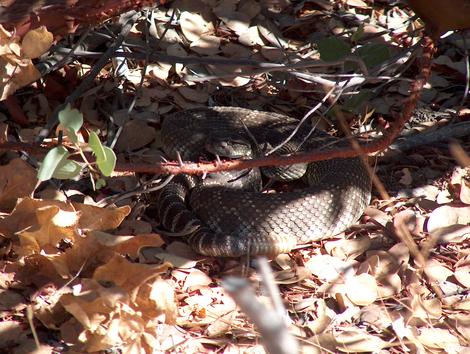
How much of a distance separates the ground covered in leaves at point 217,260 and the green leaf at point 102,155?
117 millimetres

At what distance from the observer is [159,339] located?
3648 millimetres

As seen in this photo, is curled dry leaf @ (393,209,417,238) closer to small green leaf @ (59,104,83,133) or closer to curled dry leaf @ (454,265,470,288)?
curled dry leaf @ (454,265,470,288)

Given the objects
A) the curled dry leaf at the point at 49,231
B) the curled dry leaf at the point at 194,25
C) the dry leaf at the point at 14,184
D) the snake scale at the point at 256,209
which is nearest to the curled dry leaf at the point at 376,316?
the snake scale at the point at 256,209

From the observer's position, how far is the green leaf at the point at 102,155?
325 cm

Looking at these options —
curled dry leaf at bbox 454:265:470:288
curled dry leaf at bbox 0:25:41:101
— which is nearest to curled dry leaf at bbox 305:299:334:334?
curled dry leaf at bbox 454:265:470:288

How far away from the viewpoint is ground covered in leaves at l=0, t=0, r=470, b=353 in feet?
11.9

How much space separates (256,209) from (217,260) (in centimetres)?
53

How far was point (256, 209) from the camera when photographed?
16.3ft

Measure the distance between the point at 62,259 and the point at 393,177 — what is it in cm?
276

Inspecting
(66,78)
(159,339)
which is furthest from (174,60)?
(159,339)

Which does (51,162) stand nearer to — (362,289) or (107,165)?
(107,165)

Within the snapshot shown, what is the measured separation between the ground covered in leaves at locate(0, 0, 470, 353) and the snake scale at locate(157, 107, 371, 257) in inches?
4.3

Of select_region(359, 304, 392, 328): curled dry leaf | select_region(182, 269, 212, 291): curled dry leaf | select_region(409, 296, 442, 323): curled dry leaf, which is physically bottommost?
select_region(409, 296, 442, 323): curled dry leaf

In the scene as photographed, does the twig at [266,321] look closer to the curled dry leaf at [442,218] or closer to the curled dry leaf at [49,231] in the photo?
the curled dry leaf at [49,231]
